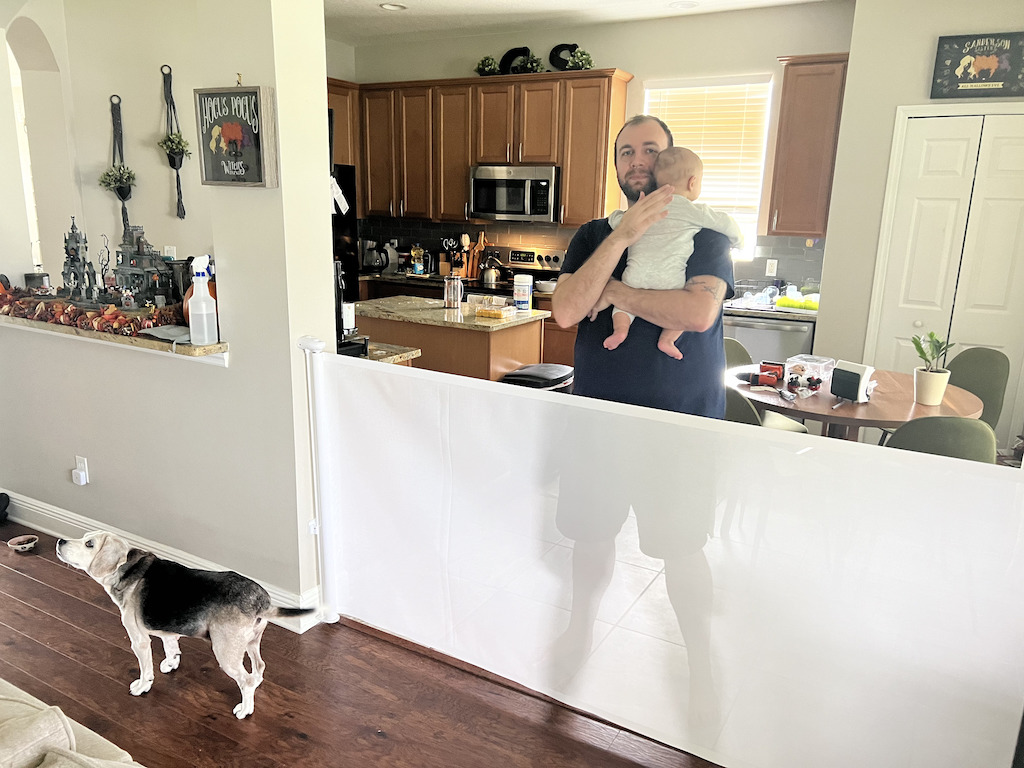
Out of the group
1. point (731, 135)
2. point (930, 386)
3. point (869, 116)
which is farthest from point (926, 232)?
point (930, 386)

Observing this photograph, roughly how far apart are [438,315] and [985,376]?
108 inches

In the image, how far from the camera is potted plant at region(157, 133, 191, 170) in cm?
421

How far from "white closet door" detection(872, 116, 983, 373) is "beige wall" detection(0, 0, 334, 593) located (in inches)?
136

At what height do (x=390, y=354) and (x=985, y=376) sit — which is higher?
(x=390, y=354)

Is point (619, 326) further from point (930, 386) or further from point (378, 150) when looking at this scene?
point (378, 150)

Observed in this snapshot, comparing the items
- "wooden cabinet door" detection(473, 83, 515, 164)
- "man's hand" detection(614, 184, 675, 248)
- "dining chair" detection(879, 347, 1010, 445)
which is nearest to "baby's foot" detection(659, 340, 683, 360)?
"man's hand" detection(614, 184, 675, 248)

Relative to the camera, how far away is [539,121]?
5664mm

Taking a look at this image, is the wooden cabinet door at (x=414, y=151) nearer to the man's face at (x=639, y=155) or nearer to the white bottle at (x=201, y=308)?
the white bottle at (x=201, y=308)

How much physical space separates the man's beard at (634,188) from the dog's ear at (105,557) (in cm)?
174

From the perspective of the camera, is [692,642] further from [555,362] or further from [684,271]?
[555,362]

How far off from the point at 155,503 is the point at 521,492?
66.6 inches

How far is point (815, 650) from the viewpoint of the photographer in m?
1.69

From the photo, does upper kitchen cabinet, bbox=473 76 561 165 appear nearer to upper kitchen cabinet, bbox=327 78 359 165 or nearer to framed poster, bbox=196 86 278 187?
upper kitchen cabinet, bbox=327 78 359 165

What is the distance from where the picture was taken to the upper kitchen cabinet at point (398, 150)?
625 centimetres
